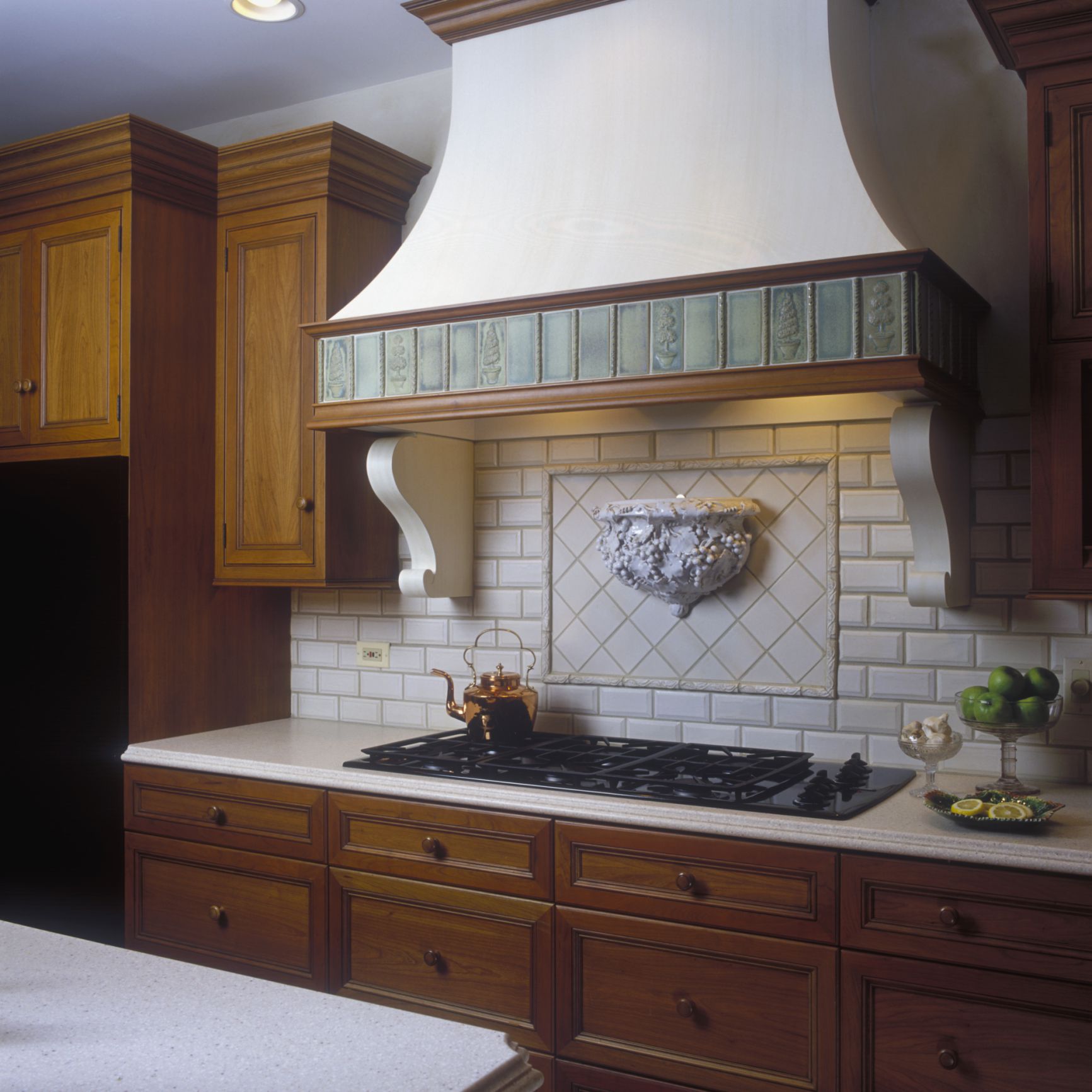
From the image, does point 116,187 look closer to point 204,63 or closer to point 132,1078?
point 204,63

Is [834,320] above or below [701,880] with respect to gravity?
above

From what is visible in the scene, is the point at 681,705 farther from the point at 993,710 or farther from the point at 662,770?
the point at 993,710

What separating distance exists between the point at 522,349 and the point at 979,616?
1.15 metres

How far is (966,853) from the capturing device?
74.5 inches

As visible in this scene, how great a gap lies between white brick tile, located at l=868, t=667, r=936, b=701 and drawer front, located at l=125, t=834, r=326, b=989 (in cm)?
134

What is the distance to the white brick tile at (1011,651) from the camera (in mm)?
2402

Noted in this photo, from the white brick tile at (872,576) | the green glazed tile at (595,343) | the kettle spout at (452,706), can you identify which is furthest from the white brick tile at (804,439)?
the kettle spout at (452,706)

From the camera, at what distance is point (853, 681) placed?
2600 millimetres

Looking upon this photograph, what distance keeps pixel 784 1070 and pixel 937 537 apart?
1084mm

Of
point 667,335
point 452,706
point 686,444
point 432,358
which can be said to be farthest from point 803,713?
point 432,358

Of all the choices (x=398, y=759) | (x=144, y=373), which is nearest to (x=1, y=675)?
(x=144, y=373)

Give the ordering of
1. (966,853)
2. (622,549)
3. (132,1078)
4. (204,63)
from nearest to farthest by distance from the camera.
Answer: (132,1078) → (966,853) → (622,549) → (204,63)

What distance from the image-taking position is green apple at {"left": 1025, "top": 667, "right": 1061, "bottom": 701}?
2158mm

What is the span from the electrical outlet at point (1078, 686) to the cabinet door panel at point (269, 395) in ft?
6.18
